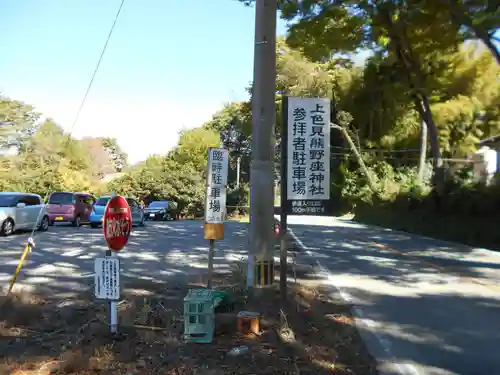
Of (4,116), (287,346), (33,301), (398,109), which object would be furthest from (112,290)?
(4,116)

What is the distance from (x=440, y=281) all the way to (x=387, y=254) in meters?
4.80

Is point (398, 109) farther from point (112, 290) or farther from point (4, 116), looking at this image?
point (112, 290)

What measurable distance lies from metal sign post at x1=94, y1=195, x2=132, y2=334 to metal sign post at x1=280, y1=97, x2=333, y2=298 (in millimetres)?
2301

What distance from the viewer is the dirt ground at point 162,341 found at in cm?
514

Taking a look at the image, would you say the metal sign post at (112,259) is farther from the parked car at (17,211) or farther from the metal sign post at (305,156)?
the parked car at (17,211)

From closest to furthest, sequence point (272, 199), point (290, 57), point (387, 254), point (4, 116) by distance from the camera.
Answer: point (272, 199)
point (387, 254)
point (290, 57)
point (4, 116)

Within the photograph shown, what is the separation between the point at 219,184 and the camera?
8.48 meters

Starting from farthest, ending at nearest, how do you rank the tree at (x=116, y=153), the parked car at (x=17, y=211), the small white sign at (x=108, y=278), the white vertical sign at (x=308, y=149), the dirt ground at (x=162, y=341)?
the tree at (x=116, y=153)
the parked car at (x=17, y=211)
the white vertical sign at (x=308, y=149)
the small white sign at (x=108, y=278)
the dirt ground at (x=162, y=341)

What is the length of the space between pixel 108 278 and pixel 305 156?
3225mm

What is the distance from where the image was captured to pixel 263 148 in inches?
324

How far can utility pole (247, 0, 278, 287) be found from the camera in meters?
8.20

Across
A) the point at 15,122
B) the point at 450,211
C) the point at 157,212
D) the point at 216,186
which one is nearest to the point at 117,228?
the point at 216,186

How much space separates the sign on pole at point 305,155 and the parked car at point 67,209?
19.4 m

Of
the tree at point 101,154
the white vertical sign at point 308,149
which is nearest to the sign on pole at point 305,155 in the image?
the white vertical sign at point 308,149
